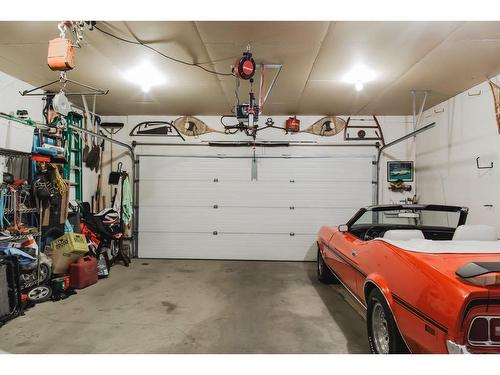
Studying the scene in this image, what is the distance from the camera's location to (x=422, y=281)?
1929mm

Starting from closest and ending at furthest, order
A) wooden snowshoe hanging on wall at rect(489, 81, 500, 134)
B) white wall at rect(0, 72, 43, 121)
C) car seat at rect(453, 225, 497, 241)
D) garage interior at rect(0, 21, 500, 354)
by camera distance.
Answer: car seat at rect(453, 225, 497, 241), garage interior at rect(0, 21, 500, 354), wooden snowshoe hanging on wall at rect(489, 81, 500, 134), white wall at rect(0, 72, 43, 121)

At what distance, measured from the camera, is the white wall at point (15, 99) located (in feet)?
14.3

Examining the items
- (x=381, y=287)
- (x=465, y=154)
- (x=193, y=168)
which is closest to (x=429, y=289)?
(x=381, y=287)

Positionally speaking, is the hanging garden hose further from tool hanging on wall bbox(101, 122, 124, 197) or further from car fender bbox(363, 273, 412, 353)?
car fender bbox(363, 273, 412, 353)

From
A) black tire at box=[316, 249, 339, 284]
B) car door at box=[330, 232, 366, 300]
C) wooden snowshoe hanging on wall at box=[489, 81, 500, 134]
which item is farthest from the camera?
black tire at box=[316, 249, 339, 284]

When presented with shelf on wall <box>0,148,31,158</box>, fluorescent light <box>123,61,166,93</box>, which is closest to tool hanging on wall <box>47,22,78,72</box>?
fluorescent light <box>123,61,166,93</box>

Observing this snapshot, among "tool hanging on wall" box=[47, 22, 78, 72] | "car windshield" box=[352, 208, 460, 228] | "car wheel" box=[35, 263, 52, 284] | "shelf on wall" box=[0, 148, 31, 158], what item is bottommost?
"car wheel" box=[35, 263, 52, 284]

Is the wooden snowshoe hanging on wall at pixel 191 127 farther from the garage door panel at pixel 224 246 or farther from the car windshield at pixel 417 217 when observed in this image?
the car windshield at pixel 417 217

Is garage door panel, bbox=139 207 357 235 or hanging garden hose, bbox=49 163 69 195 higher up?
hanging garden hose, bbox=49 163 69 195

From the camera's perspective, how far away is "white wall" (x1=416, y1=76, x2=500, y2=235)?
14.3ft

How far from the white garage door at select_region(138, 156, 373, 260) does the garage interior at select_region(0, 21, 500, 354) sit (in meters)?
0.03

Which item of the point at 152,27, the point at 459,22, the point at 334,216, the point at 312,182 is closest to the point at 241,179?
the point at 312,182

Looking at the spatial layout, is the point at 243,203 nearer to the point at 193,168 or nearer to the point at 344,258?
the point at 193,168

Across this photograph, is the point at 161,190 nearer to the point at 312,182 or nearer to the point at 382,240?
the point at 312,182
